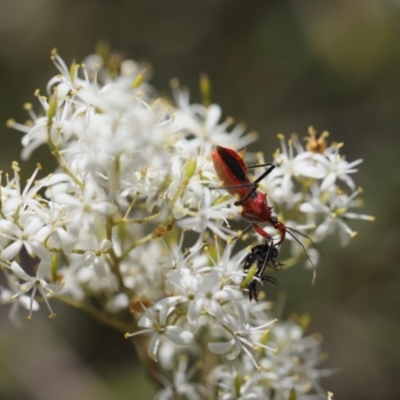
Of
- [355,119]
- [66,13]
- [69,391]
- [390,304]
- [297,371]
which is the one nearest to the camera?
[297,371]

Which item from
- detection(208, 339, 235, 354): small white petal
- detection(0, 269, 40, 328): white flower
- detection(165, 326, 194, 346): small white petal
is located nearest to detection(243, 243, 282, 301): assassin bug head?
detection(208, 339, 235, 354): small white petal

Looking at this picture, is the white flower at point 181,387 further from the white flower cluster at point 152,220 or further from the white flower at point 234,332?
the white flower at point 234,332

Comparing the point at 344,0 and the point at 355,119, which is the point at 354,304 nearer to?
the point at 355,119

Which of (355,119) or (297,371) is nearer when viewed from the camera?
(297,371)

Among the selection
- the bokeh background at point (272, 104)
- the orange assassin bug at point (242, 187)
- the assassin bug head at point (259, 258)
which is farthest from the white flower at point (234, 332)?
the bokeh background at point (272, 104)

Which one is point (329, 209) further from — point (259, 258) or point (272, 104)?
point (272, 104)

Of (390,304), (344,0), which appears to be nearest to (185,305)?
(390,304)
